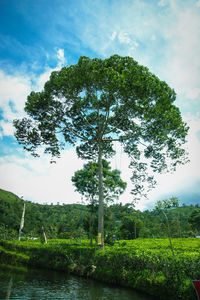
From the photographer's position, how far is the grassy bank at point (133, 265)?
23.4ft

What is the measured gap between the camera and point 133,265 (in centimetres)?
905

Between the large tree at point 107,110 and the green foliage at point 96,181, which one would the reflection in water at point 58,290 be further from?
the green foliage at point 96,181

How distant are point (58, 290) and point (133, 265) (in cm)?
352

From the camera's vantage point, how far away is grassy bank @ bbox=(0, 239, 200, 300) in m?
7.14

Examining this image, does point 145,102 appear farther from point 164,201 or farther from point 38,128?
point 38,128

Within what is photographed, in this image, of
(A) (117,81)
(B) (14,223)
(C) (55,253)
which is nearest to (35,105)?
(A) (117,81)

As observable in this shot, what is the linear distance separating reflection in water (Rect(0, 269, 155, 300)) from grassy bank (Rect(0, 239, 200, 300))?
528mm

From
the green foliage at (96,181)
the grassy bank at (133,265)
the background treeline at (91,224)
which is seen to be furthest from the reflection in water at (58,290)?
the green foliage at (96,181)

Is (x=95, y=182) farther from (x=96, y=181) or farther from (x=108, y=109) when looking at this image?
(x=108, y=109)

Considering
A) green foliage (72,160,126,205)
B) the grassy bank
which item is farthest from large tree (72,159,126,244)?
the grassy bank

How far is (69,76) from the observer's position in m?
14.2

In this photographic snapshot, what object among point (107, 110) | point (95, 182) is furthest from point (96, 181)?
point (107, 110)

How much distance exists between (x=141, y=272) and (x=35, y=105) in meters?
13.6

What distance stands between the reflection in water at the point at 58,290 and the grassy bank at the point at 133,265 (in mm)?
528
